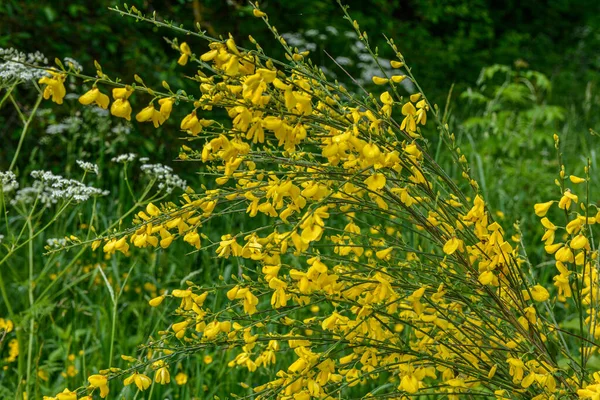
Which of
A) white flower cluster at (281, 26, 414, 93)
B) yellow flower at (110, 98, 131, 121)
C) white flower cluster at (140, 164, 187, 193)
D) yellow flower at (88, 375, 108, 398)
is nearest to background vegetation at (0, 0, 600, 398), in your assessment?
white flower cluster at (281, 26, 414, 93)

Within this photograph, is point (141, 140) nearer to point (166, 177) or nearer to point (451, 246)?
point (166, 177)

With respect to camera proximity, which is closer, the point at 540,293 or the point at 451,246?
the point at 451,246

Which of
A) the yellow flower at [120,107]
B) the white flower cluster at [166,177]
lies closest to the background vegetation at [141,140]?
the white flower cluster at [166,177]

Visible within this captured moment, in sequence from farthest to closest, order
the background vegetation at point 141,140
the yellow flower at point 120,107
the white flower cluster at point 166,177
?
the background vegetation at point 141,140, the white flower cluster at point 166,177, the yellow flower at point 120,107

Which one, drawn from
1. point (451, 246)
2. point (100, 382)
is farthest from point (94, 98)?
point (451, 246)

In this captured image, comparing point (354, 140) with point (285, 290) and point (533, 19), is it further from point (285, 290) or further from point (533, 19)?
point (533, 19)

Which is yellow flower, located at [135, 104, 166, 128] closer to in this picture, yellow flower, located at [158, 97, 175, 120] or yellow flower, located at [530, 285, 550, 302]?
yellow flower, located at [158, 97, 175, 120]

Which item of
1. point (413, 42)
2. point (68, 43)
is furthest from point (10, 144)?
point (413, 42)

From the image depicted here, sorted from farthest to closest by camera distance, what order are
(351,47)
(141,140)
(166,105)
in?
Answer: 1. (351,47)
2. (141,140)
3. (166,105)

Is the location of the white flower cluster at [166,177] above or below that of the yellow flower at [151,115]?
below

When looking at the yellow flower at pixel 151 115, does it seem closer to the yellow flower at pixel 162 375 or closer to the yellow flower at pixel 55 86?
the yellow flower at pixel 55 86

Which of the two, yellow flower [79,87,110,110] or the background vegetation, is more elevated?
yellow flower [79,87,110,110]

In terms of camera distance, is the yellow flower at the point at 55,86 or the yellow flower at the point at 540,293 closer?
the yellow flower at the point at 55,86

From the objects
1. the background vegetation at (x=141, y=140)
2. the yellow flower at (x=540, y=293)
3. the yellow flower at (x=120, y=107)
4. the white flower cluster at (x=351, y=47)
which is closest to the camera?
the yellow flower at (x=120, y=107)
